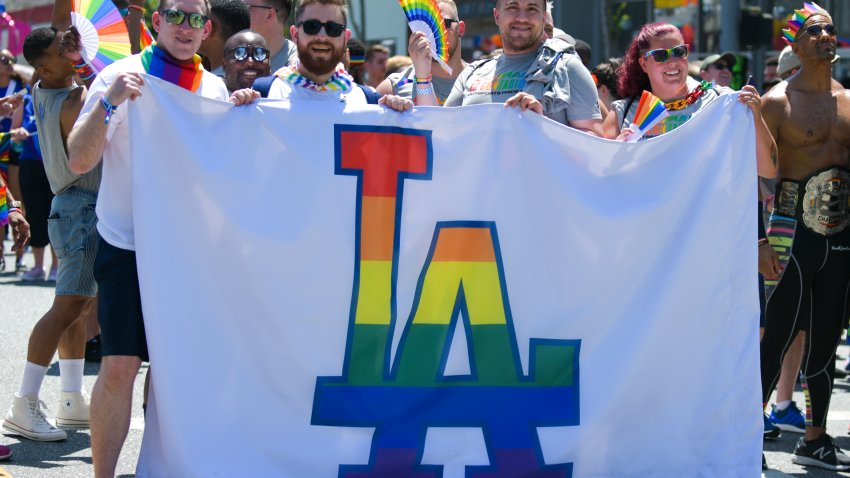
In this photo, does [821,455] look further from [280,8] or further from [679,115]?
[280,8]

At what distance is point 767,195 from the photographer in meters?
7.28

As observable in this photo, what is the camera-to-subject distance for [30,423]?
578cm

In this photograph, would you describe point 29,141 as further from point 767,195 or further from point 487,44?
point 487,44

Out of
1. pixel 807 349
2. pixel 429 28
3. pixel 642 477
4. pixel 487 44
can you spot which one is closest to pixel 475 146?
pixel 429 28

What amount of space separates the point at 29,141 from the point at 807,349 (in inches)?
310

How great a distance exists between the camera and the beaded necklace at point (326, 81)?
4820 millimetres

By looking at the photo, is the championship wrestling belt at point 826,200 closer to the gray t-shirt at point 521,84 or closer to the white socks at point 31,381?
→ the gray t-shirt at point 521,84

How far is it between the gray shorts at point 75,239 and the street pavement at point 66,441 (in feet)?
2.42

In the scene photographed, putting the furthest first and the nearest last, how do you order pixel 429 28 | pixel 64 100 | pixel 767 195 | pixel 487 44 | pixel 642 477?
pixel 487 44 → pixel 767 195 → pixel 64 100 → pixel 429 28 → pixel 642 477

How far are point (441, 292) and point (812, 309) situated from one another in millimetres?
2215

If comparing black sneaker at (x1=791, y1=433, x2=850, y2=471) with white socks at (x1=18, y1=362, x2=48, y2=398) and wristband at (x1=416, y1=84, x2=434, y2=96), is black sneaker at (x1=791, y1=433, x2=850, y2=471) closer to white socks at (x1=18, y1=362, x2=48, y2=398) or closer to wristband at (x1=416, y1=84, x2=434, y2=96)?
wristband at (x1=416, y1=84, x2=434, y2=96)

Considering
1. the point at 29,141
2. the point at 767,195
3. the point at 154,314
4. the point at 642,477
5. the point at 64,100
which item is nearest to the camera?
the point at 154,314

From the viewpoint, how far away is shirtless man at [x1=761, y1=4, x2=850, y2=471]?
5.88 m

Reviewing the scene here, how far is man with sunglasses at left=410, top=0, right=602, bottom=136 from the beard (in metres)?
0.47
